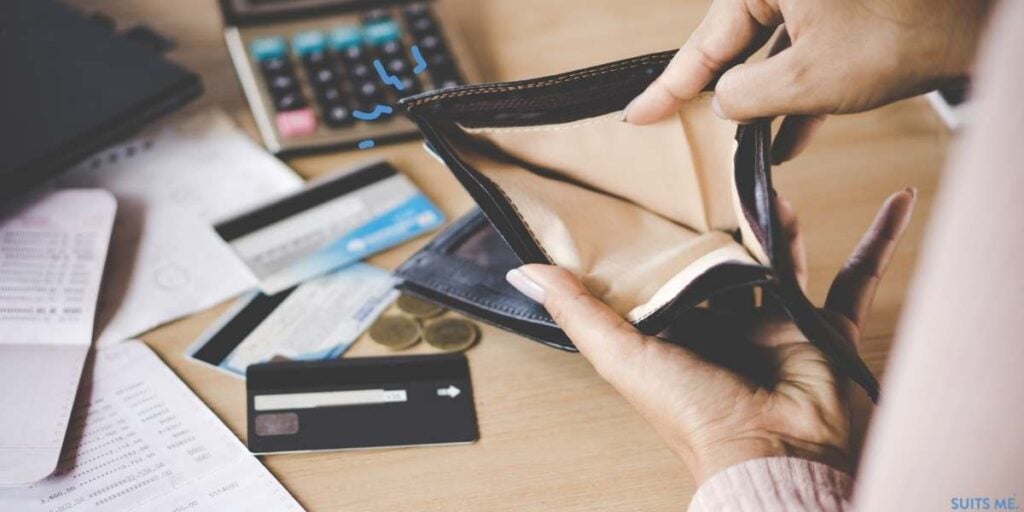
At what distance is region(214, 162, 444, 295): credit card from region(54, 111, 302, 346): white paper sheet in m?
0.02

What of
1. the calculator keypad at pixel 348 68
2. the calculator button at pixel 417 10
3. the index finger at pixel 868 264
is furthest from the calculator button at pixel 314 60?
the index finger at pixel 868 264

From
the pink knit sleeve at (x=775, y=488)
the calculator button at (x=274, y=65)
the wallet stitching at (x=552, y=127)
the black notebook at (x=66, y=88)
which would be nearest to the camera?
the pink knit sleeve at (x=775, y=488)

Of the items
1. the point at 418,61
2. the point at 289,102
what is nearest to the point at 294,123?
the point at 289,102

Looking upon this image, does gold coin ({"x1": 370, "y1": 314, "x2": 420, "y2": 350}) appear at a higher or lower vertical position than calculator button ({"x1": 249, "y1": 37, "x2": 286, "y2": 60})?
lower

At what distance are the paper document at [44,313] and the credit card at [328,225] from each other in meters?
0.10

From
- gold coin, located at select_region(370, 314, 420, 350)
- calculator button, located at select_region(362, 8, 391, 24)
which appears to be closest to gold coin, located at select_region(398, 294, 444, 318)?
gold coin, located at select_region(370, 314, 420, 350)

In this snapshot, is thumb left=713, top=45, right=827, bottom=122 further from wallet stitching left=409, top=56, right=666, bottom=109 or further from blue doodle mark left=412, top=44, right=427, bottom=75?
blue doodle mark left=412, top=44, right=427, bottom=75

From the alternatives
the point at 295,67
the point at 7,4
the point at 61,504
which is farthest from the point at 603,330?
the point at 7,4

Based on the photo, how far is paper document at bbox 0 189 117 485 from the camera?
1.85 ft

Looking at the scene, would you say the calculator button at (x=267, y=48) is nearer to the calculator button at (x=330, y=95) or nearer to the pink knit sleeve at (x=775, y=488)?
the calculator button at (x=330, y=95)

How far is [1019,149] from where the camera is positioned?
20cm

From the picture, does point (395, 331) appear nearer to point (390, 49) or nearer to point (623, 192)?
point (623, 192)

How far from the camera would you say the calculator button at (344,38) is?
33.6 inches

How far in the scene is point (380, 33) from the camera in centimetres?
86
